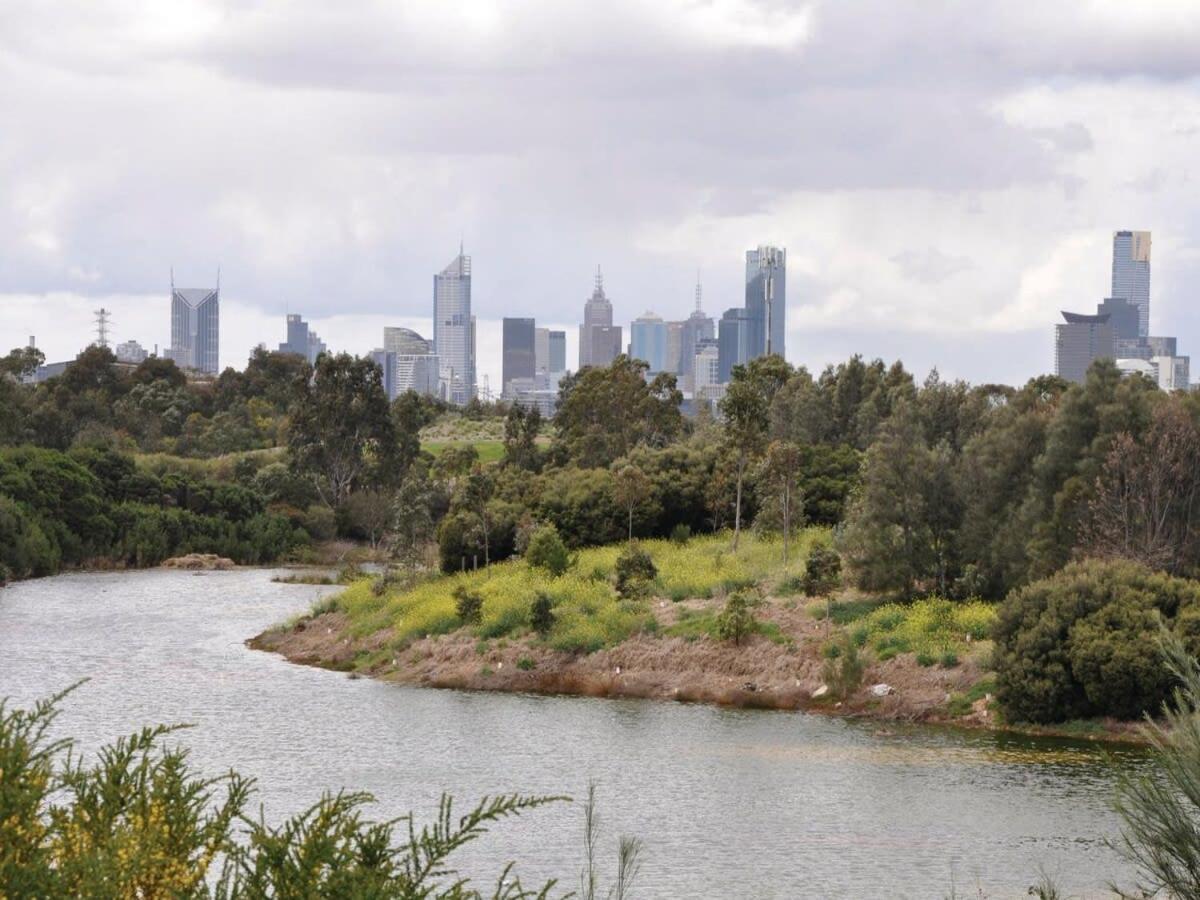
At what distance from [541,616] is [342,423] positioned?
4997 centimetres

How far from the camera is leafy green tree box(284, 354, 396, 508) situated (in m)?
97.4

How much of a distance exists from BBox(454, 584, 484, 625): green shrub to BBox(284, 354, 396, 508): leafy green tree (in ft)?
151

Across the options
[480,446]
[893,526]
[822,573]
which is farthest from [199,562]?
[893,526]

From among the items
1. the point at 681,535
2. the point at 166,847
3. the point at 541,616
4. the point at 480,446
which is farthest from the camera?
the point at 480,446

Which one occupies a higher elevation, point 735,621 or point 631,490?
point 631,490

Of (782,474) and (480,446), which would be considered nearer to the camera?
(782,474)

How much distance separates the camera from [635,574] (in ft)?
174

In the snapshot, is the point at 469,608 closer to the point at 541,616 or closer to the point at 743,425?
the point at 541,616

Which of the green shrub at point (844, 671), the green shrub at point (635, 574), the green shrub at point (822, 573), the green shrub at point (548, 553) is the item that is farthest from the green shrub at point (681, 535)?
the green shrub at point (844, 671)

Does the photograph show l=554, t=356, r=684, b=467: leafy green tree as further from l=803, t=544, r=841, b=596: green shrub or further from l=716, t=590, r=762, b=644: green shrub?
l=716, t=590, r=762, b=644: green shrub

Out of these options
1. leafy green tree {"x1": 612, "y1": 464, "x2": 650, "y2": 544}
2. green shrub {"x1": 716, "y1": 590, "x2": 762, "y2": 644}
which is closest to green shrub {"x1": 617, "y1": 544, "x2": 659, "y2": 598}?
green shrub {"x1": 716, "y1": 590, "x2": 762, "y2": 644}

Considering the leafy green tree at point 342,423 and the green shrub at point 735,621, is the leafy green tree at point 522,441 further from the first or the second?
the green shrub at point 735,621

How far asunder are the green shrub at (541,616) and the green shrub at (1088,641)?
14479 millimetres

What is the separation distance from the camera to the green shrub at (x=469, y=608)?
52.0 meters
